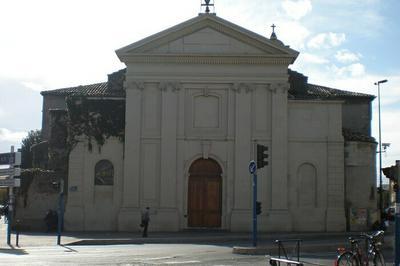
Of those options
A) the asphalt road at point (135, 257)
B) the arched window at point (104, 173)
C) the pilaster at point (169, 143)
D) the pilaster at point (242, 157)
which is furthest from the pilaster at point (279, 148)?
the asphalt road at point (135, 257)

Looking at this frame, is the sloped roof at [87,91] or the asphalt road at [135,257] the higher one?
the sloped roof at [87,91]

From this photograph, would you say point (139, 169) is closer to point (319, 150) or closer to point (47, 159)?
point (47, 159)

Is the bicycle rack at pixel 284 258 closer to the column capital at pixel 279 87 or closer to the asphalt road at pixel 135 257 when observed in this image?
the asphalt road at pixel 135 257

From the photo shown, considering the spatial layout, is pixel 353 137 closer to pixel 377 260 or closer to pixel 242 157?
pixel 242 157

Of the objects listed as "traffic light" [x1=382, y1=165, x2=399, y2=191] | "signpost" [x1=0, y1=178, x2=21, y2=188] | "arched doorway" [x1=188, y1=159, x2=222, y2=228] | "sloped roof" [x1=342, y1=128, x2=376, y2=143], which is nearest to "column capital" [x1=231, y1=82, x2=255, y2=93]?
"arched doorway" [x1=188, y1=159, x2=222, y2=228]

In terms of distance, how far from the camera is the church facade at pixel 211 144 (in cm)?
3619

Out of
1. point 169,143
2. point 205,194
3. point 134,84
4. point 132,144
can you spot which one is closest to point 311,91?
point 205,194

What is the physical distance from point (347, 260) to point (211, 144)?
857 inches

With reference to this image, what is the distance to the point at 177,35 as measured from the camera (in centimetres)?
3669

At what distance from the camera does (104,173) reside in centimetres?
3688

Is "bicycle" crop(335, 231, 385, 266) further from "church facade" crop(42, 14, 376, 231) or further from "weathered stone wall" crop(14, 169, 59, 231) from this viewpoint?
"weathered stone wall" crop(14, 169, 59, 231)

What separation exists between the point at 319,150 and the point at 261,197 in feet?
14.5

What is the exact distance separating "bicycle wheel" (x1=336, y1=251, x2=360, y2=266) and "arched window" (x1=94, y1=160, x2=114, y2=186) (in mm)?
23110

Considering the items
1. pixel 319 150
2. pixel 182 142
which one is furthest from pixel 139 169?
pixel 319 150
